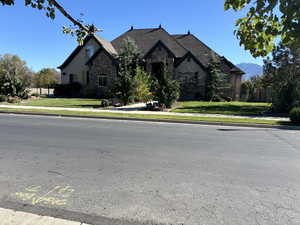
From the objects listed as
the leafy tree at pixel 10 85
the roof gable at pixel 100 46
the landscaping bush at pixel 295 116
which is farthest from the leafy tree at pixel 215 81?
the leafy tree at pixel 10 85

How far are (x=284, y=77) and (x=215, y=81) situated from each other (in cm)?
689

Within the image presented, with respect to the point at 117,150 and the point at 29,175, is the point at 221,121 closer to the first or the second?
the point at 117,150

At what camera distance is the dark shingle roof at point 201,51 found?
25.1 meters

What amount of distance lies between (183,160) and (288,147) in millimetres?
3925

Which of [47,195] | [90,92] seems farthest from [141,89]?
[47,195]

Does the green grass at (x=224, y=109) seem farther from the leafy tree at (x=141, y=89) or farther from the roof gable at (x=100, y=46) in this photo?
the roof gable at (x=100, y=46)

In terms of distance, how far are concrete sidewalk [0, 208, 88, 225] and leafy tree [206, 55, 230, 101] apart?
902 inches

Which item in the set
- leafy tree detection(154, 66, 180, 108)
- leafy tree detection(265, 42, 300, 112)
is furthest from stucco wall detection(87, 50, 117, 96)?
leafy tree detection(265, 42, 300, 112)

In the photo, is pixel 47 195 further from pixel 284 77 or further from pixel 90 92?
pixel 90 92

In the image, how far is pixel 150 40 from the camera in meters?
30.4

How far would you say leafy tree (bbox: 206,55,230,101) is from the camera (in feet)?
77.2

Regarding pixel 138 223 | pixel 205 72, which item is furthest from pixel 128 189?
pixel 205 72

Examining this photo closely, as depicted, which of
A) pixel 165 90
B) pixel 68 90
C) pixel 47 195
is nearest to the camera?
pixel 47 195

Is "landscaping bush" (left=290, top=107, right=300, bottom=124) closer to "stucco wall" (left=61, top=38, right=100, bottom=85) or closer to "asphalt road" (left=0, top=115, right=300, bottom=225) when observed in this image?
"asphalt road" (left=0, top=115, right=300, bottom=225)
